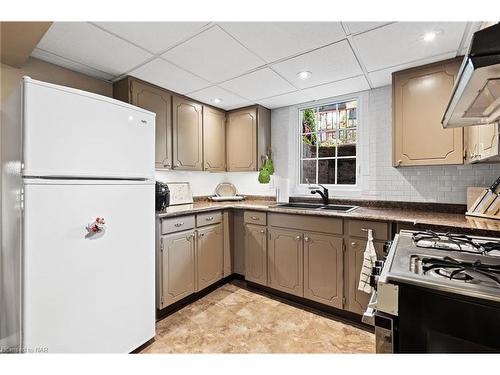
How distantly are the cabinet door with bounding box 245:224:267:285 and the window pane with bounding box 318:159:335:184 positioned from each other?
1.03m

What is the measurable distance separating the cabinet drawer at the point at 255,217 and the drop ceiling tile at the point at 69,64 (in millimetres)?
1863

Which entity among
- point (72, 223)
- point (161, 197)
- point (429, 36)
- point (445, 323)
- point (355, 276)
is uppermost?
point (429, 36)

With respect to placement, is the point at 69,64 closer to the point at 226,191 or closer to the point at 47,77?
the point at 47,77

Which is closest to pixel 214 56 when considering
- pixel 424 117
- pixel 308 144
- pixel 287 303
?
pixel 308 144

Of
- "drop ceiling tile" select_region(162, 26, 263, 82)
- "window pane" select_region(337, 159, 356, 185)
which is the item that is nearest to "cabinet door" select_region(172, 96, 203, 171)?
"drop ceiling tile" select_region(162, 26, 263, 82)

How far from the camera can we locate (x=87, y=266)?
137 cm

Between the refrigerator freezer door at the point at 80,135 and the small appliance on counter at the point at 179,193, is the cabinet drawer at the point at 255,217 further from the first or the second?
the refrigerator freezer door at the point at 80,135

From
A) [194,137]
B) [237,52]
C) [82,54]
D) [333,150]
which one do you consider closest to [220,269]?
[194,137]

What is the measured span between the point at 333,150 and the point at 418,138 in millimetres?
971

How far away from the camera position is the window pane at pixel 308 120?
9.96 ft

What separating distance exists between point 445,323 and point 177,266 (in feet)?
6.44

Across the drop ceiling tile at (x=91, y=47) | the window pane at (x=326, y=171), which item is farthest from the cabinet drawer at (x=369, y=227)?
the drop ceiling tile at (x=91, y=47)
